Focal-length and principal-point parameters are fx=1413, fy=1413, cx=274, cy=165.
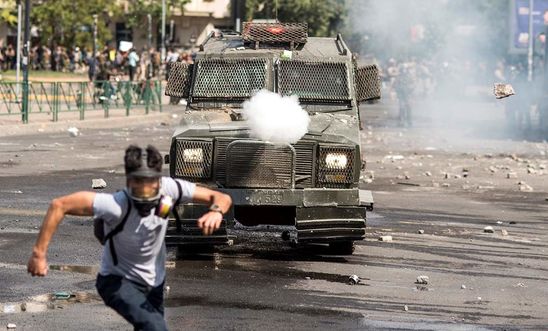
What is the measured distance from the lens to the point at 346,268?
43.0ft

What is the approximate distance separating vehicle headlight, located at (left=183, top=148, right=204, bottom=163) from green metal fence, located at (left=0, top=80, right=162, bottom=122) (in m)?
18.9

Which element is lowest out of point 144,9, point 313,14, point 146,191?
point 146,191

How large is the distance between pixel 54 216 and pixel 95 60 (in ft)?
139

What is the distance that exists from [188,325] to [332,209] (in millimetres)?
3532

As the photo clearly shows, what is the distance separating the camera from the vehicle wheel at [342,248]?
13.9 meters

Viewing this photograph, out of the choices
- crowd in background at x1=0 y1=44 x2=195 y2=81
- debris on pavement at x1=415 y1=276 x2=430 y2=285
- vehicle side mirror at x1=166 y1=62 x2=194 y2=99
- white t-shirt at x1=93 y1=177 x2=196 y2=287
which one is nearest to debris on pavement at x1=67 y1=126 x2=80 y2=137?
crowd in background at x1=0 y1=44 x2=195 y2=81

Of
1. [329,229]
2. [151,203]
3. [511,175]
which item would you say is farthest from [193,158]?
[511,175]

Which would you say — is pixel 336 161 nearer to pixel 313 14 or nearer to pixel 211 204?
pixel 211 204

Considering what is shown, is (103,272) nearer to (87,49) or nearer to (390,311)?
(390,311)

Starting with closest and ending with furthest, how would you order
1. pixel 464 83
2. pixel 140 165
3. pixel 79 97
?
pixel 140 165
pixel 79 97
pixel 464 83

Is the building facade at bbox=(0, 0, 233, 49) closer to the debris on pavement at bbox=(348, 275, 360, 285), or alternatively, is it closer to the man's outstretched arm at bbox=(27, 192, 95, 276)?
the debris on pavement at bbox=(348, 275, 360, 285)

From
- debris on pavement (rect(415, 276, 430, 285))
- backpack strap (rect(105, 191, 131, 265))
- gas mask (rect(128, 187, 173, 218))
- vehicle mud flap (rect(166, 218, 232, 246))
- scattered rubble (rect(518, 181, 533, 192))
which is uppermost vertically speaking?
gas mask (rect(128, 187, 173, 218))

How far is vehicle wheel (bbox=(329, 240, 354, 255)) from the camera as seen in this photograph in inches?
546

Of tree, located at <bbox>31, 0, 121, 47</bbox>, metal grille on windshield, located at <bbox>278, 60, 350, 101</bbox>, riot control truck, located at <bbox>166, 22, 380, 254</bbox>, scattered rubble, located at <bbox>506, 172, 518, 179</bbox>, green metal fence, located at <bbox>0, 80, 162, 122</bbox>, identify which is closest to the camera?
riot control truck, located at <bbox>166, 22, 380, 254</bbox>
